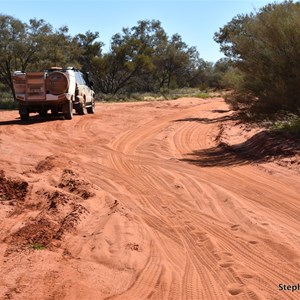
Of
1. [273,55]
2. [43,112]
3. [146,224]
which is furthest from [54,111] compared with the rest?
[146,224]

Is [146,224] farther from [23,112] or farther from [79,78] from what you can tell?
[79,78]

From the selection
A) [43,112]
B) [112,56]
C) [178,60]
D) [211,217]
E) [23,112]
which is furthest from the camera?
[178,60]

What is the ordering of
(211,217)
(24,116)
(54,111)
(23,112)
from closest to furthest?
1. (211,217)
2. (23,112)
3. (24,116)
4. (54,111)

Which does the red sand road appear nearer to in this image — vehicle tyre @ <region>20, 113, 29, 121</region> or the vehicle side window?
vehicle tyre @ <region>20, 113, 29, 121</region>

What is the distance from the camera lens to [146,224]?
668 cm

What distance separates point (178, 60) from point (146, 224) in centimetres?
5432

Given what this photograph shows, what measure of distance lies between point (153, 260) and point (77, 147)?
8458 mm

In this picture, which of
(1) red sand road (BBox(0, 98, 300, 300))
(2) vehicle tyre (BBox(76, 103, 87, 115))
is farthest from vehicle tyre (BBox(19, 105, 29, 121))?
(1) red sand road (BBox(0, 98, 300, 300))

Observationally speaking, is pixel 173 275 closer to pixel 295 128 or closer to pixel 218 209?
pixel 218 209

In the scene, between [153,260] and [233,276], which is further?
[153,260]

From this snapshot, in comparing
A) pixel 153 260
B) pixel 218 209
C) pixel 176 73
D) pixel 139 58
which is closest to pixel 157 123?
pixel 218 209

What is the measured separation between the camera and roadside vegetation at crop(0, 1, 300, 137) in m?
13.6

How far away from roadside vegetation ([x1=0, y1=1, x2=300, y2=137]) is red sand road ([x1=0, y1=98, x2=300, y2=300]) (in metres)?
3.13

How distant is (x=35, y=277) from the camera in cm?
496
